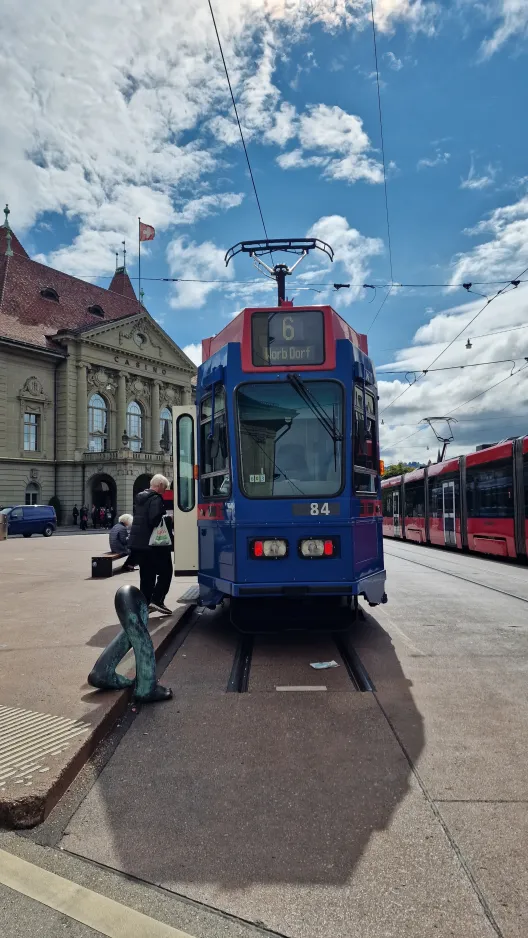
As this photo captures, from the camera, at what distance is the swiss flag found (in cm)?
4822

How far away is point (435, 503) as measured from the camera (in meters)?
23.3

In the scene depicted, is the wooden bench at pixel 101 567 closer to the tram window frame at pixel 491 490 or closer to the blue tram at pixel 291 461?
the blue tram at pixel 291 461

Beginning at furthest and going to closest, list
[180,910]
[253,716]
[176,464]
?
1. [176,464]
2. [253,716]
3. [180,910]

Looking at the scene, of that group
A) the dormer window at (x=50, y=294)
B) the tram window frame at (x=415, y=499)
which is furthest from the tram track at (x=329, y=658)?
the dormer window at (x=50, y=294)

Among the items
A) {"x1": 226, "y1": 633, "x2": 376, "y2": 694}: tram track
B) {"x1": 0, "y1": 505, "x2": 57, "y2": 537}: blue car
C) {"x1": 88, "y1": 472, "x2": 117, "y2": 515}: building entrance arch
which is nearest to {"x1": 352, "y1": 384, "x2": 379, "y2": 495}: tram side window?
{"x1": 226, "y1": 633, "x2": 376, "y2": 694}: tram track

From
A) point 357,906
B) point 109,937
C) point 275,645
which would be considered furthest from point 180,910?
point 275,645

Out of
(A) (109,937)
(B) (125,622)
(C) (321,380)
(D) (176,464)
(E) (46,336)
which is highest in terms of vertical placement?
(E) (46,336)

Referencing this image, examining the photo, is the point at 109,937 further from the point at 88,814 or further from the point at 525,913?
the point at 525,913

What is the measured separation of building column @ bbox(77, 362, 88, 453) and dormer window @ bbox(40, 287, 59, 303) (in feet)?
24.3

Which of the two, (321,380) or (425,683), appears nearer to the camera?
(425,683)

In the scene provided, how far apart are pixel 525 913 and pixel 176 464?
6622 millimetres

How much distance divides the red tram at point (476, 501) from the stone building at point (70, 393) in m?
28.2

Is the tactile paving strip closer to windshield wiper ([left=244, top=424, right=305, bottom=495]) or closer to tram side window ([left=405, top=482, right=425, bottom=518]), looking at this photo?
windshield wiper ([left=244, top=424, right=305, bottom=495])

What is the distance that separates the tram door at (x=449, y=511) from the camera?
69.5 feet
